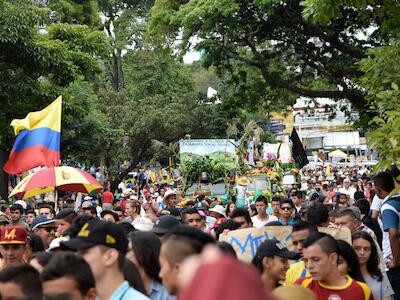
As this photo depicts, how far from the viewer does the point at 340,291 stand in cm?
513

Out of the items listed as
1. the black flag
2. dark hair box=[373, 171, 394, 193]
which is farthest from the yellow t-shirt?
the black flag

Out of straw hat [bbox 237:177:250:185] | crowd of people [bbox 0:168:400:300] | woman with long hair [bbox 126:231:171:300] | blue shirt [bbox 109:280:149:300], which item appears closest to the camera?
crowd of people [bbox 0:168:400:300]

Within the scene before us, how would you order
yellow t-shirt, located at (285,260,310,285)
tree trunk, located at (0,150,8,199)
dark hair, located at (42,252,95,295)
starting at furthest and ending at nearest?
1. tree trunk, located at (0,150,8,199)
2. yellow t-shirt, located at (285,260,310,285)
3. dark hair, located at (42,252,95,295)

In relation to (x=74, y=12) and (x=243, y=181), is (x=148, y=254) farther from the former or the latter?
(x=74, y=12)

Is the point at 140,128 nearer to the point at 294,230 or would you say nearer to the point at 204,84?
the point at 294,230

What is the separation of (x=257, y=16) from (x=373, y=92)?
11.2 metres

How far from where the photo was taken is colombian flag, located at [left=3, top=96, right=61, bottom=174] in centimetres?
1242

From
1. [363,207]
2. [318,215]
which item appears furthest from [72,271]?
[363,207]

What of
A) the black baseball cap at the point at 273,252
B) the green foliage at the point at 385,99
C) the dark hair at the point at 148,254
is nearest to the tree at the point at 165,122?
the green foliage at the point at 385,99

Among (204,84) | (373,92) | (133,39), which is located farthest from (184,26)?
(204,84)

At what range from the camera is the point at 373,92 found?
26.0 feet

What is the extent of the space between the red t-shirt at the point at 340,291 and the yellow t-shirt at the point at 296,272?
728 millimetres

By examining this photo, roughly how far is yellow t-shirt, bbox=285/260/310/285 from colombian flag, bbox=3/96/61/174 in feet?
22.3

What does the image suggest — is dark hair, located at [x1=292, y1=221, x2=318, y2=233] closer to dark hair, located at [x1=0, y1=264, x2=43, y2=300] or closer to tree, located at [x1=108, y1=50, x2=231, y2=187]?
dark hair, located at [x1=0, y1=264, x2=43, y2=300]
